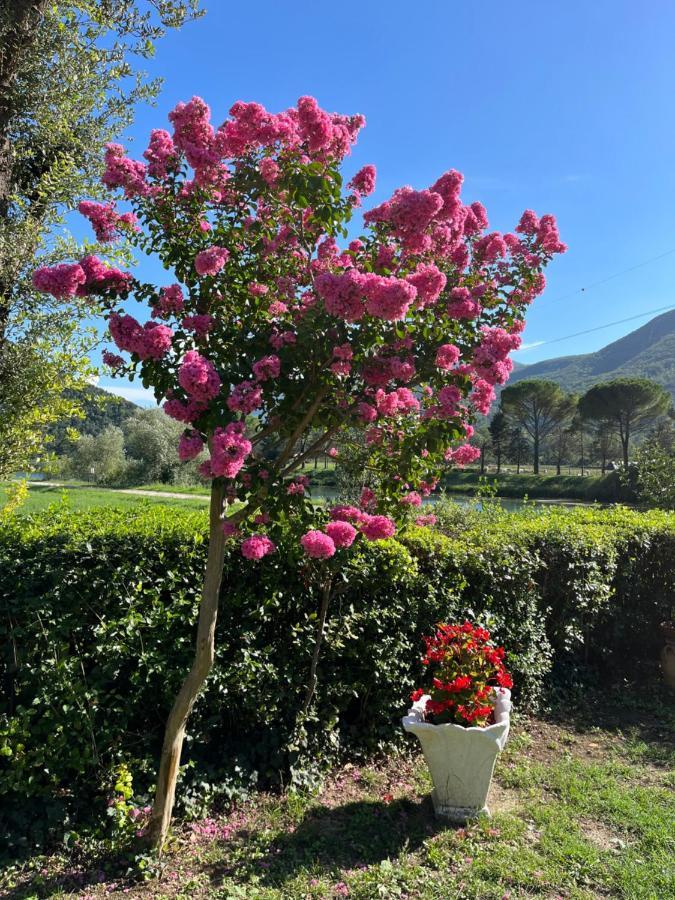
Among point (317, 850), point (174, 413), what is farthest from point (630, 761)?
point (174, 413)

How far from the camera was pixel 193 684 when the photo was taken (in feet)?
9.32

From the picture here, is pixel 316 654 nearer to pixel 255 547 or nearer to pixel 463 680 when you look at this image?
pixel 463 680

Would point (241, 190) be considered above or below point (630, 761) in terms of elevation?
above

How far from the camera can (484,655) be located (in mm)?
3518

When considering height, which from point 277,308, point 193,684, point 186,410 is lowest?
point 193,684

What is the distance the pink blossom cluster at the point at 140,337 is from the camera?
232 centimetres

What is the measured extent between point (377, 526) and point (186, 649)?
4.52ft

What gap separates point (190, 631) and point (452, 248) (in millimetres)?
2709

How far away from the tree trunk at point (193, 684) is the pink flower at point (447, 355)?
1.27 meters

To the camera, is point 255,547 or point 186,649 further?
point 186,649

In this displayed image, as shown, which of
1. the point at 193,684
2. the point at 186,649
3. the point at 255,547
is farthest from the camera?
the point at 186,649

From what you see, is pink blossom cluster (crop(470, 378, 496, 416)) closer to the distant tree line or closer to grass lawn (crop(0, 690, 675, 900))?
grass lawn (crop(0, 690, 675, 900))

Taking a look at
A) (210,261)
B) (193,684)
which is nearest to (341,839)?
(193,684)

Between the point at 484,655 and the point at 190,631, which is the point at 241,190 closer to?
the point at 190,631
